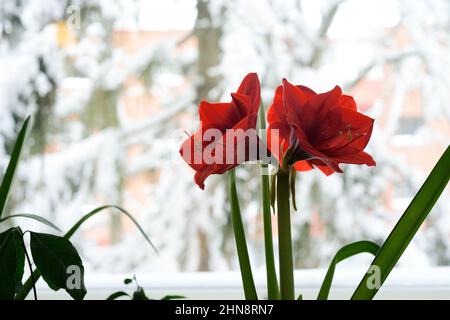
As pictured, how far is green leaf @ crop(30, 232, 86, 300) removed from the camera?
0.56 m

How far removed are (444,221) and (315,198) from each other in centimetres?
30

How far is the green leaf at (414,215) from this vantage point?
545 mm

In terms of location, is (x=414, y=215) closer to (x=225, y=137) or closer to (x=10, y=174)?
(x=225, y=137)

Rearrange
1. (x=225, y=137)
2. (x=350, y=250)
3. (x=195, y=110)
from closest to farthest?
(x=225, y=137), (x=350, y=250), (x=195, y=110)

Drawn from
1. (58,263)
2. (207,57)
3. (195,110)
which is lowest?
(58,263)

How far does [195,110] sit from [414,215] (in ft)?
2.82

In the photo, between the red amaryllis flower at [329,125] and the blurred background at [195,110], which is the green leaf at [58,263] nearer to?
the red amaryllis flower at [329,125]

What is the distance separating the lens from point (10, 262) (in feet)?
1.83

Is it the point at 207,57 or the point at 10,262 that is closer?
the point at 10,262

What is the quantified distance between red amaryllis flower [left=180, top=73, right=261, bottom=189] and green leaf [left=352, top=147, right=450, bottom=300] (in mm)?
158

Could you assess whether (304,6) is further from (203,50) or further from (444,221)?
(444,221)

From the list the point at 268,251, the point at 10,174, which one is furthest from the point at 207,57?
the point at 268,251

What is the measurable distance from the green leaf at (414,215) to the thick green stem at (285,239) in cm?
8

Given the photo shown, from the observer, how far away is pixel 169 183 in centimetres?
139
